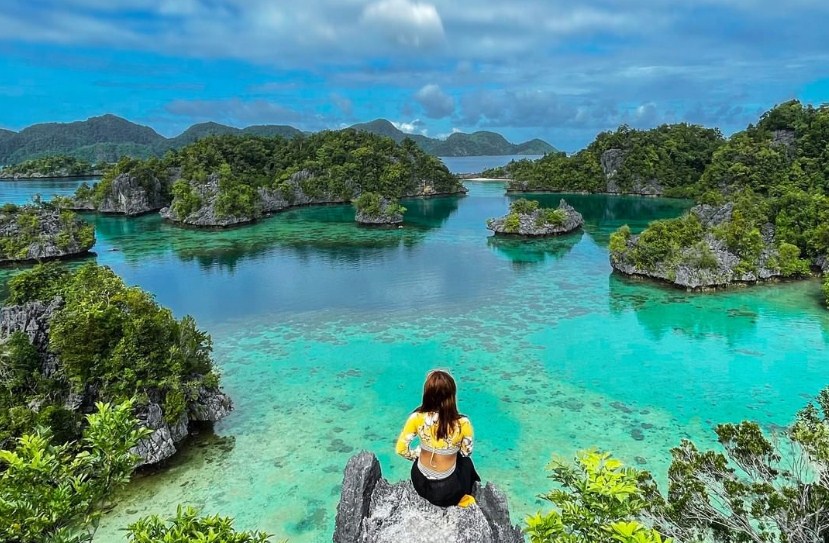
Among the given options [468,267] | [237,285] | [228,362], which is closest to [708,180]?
[468,267]

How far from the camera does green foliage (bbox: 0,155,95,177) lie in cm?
13025

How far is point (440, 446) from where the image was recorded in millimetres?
5773

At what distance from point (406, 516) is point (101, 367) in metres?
11.6

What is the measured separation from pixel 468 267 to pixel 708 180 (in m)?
56.9

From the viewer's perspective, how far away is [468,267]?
1528 inches

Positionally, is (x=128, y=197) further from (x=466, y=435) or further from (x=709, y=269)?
(x=466, y=435)

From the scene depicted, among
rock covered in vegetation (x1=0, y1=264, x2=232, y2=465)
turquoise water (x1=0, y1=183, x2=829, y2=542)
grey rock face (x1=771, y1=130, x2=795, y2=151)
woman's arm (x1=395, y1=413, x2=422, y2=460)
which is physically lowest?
turquoise water (x1=0, y1=183, x2=829, y2=542)

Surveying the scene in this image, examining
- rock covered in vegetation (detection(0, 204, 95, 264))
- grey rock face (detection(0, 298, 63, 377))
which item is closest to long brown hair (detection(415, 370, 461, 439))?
grey rock face (detection(0, 298, 63, 377))

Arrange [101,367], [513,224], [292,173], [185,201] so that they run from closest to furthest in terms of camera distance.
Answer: [101,367]
[513,224]
[185,201]
[292,173]

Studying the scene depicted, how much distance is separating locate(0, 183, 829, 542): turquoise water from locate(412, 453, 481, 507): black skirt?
6554mm

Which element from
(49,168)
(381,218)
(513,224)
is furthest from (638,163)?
(49,168)

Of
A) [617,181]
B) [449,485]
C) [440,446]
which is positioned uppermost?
[617,181]

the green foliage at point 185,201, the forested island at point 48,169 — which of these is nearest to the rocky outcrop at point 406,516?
the green foliage at point 185,201

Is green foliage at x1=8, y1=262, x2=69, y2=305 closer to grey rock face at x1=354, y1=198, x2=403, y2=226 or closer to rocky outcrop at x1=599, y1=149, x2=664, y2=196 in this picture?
grey rock face at x1=354, y1=198, x2=403, y2=226
